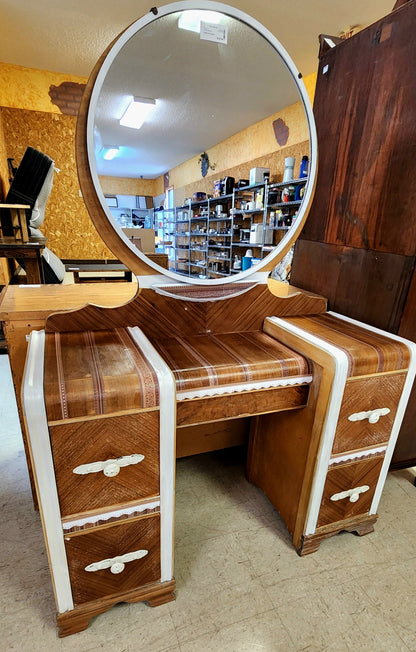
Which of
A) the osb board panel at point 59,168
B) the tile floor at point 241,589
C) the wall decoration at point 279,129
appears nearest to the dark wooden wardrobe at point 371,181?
the wall decoration at point 279,129

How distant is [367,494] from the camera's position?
1.21 m

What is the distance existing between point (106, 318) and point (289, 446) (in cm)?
78

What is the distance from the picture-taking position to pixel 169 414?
2.67 ft

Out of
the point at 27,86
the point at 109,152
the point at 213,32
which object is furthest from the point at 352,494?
the point at 27,86

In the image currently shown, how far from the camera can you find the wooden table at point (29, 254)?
6.62ft

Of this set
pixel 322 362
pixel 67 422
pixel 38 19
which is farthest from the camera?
pixel 38 19

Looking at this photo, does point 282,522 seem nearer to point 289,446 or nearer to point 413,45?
point 289,446

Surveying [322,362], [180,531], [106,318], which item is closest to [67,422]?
[106,318]

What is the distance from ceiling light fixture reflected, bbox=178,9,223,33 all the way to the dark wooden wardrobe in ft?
1.98

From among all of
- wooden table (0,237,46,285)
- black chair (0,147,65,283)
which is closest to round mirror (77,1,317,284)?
wooden table (0,237,46,285)

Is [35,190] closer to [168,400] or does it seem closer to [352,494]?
[168,400]

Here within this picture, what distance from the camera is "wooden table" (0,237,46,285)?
202 centimetres

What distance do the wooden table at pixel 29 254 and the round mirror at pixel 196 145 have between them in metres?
1.32

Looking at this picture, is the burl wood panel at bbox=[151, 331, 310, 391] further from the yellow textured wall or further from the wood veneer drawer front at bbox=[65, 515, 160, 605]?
the yellow textured wall
